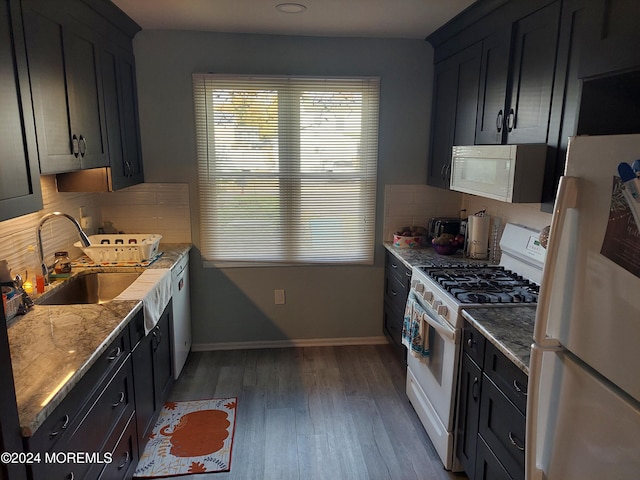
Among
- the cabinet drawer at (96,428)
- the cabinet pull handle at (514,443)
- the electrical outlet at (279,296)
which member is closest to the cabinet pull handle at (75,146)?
the cabinet drawer at (96,428)

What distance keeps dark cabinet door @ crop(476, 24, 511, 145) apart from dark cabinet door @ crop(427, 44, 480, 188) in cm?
9

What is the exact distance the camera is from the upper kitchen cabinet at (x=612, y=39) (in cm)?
132

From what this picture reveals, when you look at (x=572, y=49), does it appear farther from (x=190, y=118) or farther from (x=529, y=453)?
(x=190, y=118)

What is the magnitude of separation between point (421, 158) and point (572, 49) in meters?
1.73

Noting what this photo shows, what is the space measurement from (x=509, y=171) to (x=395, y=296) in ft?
4.96

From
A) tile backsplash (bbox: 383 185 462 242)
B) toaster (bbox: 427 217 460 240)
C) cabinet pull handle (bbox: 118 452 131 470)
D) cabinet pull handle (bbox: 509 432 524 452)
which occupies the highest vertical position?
tile backsplash (bbox: 383 185 462 242)

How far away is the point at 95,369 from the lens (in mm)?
1627

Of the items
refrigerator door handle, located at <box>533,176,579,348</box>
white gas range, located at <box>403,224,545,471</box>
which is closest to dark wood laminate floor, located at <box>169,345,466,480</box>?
white gas range, located at <box>403,224,545,471</box>

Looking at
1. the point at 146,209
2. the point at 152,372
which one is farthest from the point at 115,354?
the point at 146,209

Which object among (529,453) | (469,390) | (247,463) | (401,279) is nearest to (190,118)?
(401,279)

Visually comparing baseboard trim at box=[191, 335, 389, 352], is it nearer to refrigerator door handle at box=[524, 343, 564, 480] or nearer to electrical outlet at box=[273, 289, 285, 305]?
electrical outlet at box=[273, 289, 285, 305]

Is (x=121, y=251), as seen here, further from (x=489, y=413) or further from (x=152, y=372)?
(x=489, y=413)

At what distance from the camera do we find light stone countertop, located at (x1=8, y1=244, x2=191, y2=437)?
1268 mm

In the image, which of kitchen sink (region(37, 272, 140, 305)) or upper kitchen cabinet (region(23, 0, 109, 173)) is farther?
kitchen sink (region(37, 272, 140, 305))
